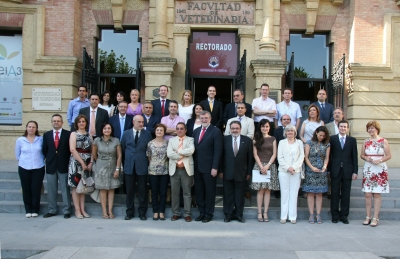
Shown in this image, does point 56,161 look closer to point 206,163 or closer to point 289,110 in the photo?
point 206,163

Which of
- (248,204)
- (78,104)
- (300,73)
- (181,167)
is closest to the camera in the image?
(181,167)

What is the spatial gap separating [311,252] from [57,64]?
32.2 feet

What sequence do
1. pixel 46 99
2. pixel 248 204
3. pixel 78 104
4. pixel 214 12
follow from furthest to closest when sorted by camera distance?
pixel 214 12 → pixel 46 99 → pixel 78 104 → pixel 248 204

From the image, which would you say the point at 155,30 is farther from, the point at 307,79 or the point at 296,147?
the point at 296,147

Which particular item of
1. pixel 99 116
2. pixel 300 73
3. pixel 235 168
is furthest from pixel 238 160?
pixel 300 73

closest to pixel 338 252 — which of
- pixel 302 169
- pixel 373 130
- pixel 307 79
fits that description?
pixel 302 169

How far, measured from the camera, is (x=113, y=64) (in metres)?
13.7

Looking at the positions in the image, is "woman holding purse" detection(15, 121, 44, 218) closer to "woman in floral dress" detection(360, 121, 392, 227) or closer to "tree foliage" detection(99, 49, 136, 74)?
"tree foliage" detection(99, 49, 136, 74)

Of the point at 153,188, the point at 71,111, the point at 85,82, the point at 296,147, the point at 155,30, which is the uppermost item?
the point at 155,30

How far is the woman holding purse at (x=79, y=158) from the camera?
26.3ft

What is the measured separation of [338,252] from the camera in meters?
6.02

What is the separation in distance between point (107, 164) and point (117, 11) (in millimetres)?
6852

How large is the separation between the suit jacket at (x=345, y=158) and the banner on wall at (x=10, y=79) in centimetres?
1012

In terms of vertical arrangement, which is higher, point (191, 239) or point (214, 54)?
point (214, 54)
